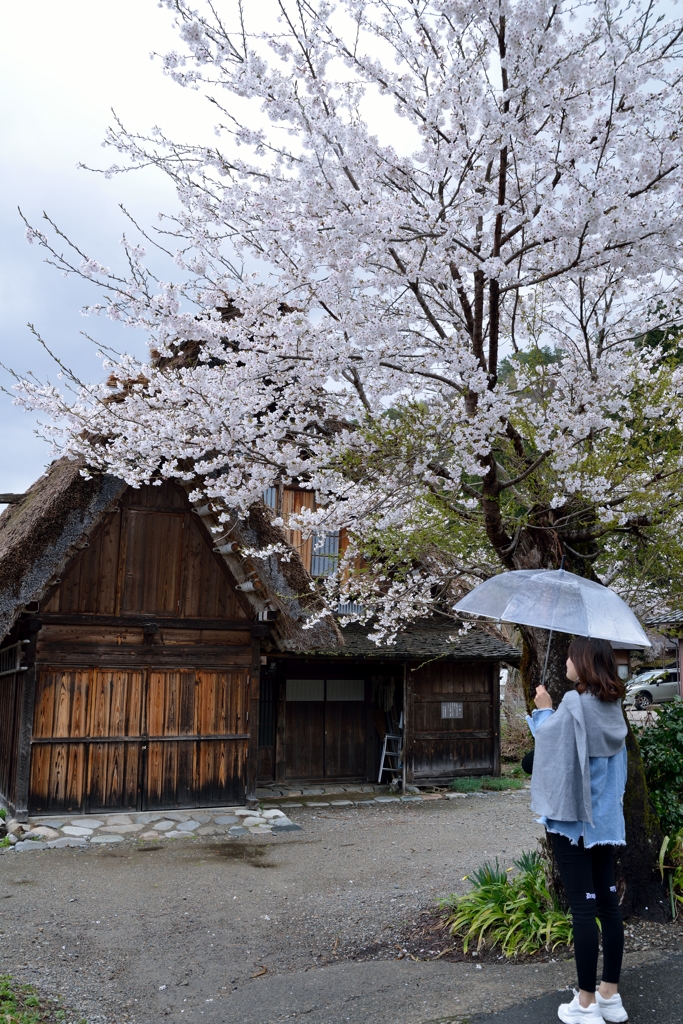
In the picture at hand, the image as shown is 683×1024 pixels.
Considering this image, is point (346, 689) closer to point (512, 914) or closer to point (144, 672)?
point (144, 672)

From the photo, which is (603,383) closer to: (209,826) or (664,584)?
(664,584)

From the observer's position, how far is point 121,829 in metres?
9.59

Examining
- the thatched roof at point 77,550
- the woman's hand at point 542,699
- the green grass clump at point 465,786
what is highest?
the thatched roof at point 77,550

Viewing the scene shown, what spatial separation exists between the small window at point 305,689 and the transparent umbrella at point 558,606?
9.99 metres

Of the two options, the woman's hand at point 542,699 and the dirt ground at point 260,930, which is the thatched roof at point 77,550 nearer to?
the dirt ground at point 260,930

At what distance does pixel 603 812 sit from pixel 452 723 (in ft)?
37.4

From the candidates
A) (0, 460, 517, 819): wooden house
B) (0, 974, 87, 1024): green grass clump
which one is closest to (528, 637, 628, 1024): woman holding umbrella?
(0, 974, 87, 1024): green grass clump

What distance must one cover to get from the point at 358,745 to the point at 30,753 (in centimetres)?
666

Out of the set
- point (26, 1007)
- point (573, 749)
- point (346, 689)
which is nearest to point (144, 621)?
point (346, 689)

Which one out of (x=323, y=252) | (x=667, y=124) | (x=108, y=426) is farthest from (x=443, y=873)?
(x=667, y=124)

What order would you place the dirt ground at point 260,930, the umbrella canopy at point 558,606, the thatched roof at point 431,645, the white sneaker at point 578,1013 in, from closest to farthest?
the white sneaker at point 578,1013 < the umbrella canopy at point 558,606 < the dirt ground at point 260,930 < the thatched roof at point 431,645

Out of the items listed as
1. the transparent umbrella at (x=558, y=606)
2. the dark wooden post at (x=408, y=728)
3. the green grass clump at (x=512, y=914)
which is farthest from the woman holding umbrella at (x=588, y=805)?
the dark wooden post at (x=408, y=728)

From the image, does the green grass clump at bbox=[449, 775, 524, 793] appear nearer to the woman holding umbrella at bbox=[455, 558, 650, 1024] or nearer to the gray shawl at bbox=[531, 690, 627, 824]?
the woman holding umbrella at bbox=[455, 558, 650, 1024]

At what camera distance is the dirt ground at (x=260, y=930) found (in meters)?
4.24
